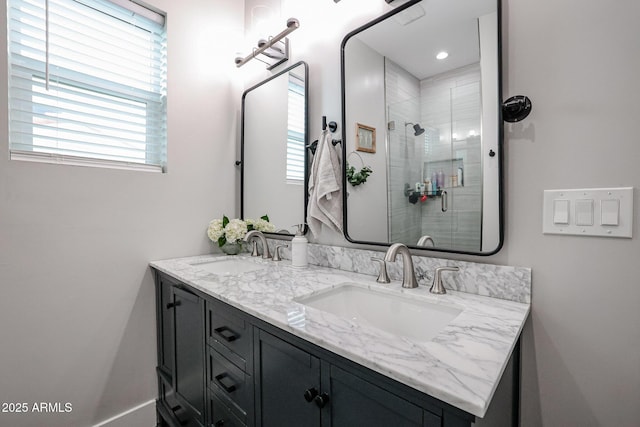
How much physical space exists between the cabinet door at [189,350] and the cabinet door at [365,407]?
72cm

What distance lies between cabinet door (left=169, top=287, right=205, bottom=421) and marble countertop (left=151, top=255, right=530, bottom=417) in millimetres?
132

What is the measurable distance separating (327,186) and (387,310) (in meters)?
0.60

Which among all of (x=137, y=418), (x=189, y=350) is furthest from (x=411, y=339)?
(x=137, y=418)

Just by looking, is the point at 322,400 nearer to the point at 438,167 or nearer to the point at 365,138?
the point at 438,167

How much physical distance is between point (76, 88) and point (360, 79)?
1.36 m

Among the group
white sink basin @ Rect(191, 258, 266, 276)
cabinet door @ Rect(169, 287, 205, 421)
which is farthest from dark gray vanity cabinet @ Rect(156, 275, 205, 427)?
white sink basin @ Rect(191, 258, 266, 276)

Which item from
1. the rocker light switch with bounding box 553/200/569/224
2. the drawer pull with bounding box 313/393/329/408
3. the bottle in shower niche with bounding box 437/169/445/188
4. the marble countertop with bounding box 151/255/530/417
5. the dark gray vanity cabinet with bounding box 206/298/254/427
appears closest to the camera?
the marble countertop with bounding box 151/255/530/417

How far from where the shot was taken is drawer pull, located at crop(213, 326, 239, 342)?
1008 mm

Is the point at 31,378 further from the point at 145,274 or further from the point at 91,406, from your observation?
the point at 145,274

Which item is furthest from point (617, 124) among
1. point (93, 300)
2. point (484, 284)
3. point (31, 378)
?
point (31, 378)

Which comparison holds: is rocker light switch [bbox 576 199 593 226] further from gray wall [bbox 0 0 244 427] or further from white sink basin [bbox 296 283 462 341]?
gray wall [bbox 0 0 244 427]

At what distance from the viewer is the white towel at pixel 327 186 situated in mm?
1371

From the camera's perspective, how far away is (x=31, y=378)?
1.29 meters

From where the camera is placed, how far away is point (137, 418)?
1.57m
